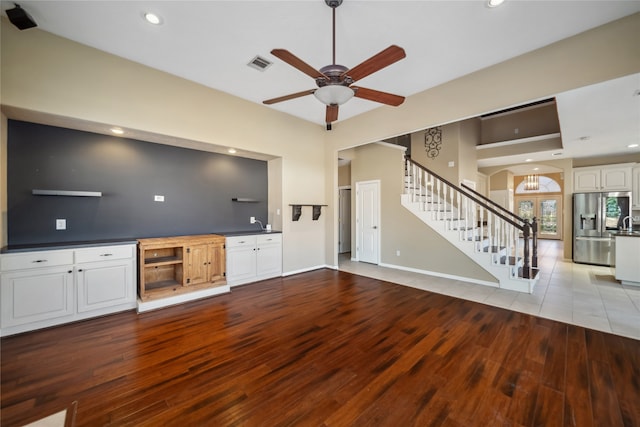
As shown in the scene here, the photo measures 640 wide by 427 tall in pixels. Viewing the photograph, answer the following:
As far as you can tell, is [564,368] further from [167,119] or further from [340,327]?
[167,119]

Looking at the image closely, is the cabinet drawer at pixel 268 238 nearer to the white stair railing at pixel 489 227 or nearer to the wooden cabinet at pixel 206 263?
the wooden cabinet at pixel 206 263

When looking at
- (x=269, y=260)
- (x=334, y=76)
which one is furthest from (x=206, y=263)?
(x=334, y=76)

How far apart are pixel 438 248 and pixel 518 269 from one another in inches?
51.2

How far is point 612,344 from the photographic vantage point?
101 inches

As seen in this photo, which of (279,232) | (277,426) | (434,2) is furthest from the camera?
(279,232)

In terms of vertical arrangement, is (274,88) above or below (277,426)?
above

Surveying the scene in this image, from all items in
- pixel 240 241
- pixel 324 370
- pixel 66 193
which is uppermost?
pixel 66 193

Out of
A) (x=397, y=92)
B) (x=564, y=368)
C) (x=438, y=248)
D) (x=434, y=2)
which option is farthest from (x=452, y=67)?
(x=564, y=368)

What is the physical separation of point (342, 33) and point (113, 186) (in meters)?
3.73

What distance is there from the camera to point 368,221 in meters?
6.38

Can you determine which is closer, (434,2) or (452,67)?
(434,2)

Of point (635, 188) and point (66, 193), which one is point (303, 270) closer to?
point (66, 193)

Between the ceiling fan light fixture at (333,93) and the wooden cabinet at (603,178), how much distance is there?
303 inches

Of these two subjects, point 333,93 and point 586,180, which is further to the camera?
point 586,180
